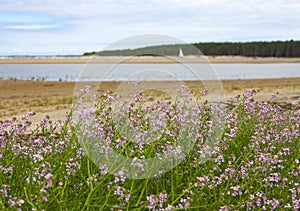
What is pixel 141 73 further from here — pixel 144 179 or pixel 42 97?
pixel 42 97

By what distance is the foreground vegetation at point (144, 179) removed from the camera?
4082 mm

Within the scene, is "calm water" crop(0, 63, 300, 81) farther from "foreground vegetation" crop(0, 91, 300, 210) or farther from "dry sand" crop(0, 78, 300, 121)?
"dry sand" crop(0, 78, 300, 121)

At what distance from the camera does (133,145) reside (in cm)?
541

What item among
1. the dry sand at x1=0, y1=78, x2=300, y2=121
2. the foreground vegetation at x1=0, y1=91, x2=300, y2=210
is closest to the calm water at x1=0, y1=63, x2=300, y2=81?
the foreground vegetation at x1=0, y1=91, x2=300, y2=210

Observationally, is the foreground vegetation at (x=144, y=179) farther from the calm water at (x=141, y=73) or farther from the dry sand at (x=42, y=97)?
the dry sand at (x=42, y=97)

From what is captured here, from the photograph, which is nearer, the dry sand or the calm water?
the calm water

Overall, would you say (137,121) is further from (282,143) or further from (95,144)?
(282,143)

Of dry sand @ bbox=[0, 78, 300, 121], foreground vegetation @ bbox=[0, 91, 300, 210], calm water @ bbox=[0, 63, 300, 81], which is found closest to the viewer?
foreground vegetation @ bbox=[0, 91, 300, 210]

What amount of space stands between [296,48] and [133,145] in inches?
4059

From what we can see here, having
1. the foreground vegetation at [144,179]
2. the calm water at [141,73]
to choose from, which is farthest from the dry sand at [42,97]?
the foreground vegetation at [144,179]

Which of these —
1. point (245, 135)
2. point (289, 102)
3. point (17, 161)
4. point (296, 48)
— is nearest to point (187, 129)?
point (245, 135)

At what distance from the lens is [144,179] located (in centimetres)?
480

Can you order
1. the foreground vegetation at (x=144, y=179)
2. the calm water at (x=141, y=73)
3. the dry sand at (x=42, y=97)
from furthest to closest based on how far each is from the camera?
the dry sand at (x=42, y=97)
the calm water at (x=141, y=73)
the foreground vegetation at (x=144, y=179)

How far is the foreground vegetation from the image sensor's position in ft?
13.4
